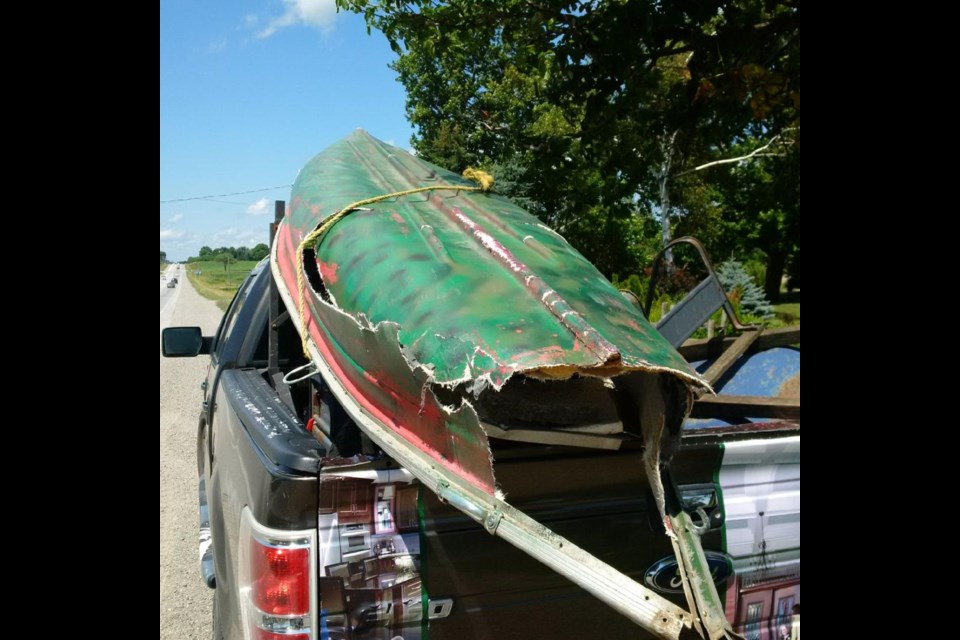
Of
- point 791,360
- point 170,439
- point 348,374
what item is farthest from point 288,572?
point 170,439

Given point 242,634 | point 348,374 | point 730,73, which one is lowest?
point 242,634

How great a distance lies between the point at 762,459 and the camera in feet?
7.61

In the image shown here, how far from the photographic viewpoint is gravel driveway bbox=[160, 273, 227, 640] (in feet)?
13.0

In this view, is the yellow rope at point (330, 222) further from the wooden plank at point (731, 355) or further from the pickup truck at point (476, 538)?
the wooden plank at point (731, 355)

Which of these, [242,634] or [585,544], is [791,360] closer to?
[585,544]

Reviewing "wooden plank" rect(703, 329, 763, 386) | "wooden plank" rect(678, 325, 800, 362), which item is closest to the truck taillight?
"wooden plank" rect(703, 329, 763, 386)

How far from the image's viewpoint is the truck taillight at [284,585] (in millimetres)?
1879

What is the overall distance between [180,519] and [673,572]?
405 cm

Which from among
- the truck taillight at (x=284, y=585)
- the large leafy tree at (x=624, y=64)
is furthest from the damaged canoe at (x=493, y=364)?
the large leafy tree at (x=624, y=64)

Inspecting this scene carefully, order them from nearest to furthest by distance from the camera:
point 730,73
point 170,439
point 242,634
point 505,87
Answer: point 242,634, point 730,73, point 170,439, point 505,87

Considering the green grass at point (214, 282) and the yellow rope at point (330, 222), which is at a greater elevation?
the yellow rope at point (330, 222)

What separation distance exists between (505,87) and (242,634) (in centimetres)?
1706

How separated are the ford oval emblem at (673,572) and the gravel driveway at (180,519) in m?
2.65

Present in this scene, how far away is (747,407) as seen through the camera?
3316 millimetres
